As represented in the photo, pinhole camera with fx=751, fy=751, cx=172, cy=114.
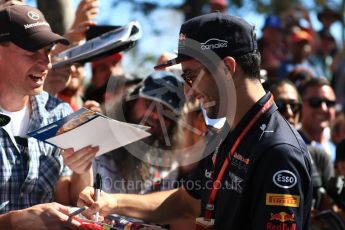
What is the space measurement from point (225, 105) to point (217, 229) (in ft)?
2.14

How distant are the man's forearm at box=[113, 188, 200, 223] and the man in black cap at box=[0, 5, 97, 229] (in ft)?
1.12

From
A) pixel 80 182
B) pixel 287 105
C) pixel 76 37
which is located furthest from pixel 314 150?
pixel 80 182

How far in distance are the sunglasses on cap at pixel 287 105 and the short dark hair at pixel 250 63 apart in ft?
A: 6.33

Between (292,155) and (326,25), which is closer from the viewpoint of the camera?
(292,155)

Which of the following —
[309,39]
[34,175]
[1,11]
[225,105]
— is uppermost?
[309,39]

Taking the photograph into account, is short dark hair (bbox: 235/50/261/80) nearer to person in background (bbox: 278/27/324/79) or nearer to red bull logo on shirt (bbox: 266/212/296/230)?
red bull logo on shirt (bbox: 266/212/296/230)

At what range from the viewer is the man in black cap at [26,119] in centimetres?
447

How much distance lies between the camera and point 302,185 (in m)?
3.63

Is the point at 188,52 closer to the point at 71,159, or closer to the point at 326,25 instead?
the point at 71,159

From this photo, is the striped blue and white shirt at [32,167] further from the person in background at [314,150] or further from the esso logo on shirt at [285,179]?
the person in background at [314,150]

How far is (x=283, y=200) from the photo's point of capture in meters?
3.55

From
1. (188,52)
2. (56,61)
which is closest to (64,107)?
(56,61)

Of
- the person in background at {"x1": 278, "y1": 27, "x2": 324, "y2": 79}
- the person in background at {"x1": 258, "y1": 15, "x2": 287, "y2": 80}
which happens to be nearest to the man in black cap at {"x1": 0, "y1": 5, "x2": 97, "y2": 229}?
the person in background at {"x1": 258, "y1": 15, "x2": 287, "y2": 80}

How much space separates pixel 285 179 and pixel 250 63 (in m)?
0.70
